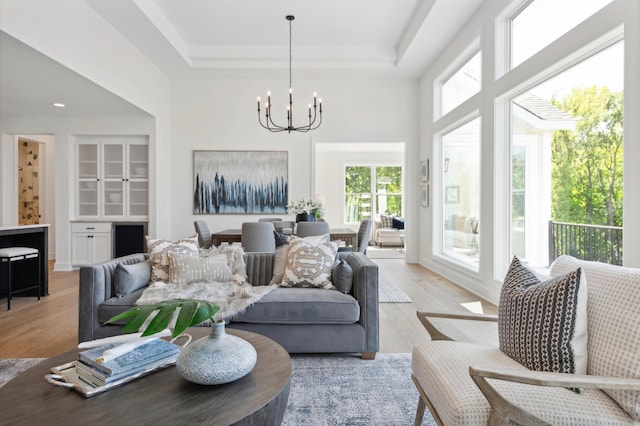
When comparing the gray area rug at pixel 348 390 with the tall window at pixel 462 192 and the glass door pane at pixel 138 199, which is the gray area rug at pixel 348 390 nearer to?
the tall window at pixel 462 192

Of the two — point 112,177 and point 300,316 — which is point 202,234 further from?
point 300,316

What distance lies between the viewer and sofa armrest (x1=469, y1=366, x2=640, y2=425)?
1106 millimetres

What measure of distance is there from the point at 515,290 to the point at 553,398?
461mm

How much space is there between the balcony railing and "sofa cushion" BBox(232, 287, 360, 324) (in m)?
1.93

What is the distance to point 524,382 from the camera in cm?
113

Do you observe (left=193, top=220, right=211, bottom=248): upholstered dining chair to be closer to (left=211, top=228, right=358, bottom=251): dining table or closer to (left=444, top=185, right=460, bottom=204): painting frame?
(left=211, top=228, right=358, bottom=251): dining table

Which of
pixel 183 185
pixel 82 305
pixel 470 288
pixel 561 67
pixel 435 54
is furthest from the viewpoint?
pixel 183 185

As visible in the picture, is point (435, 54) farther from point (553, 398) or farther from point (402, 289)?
point (553, 398)

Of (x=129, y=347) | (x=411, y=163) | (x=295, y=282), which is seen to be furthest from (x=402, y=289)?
(x=129, y=347)

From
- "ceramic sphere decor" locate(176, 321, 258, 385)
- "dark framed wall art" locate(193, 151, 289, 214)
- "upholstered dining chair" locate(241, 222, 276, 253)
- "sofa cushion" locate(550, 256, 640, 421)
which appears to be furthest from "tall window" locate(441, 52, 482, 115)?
"ceramic sphere decor" locate(176, 321, 258, 385)

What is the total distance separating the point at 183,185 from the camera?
6703mm

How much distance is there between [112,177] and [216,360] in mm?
6004

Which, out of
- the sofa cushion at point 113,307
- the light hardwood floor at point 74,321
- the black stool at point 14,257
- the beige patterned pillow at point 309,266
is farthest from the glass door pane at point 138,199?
the beige patterned pillow at point 309,266

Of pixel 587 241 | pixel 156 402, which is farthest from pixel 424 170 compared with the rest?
pixel 156 402
